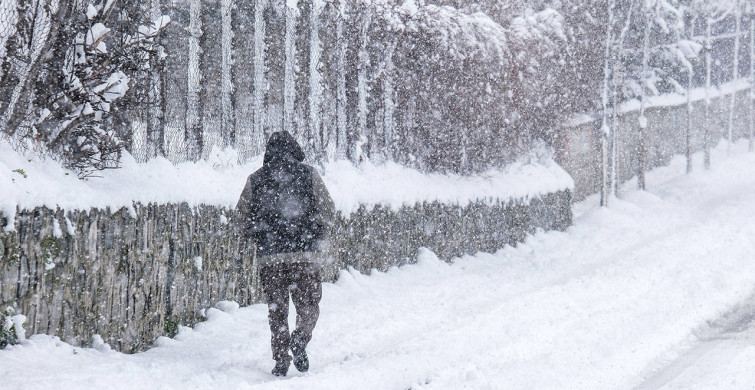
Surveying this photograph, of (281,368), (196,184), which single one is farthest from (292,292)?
(196,184)

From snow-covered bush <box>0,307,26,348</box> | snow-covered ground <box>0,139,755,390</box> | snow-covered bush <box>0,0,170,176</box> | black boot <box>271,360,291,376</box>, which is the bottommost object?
snow-covered ground <box>0,139,755,390</box>

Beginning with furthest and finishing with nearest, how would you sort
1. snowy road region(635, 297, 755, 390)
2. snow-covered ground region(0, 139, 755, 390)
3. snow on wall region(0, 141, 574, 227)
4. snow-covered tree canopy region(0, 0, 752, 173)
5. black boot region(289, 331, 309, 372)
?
1. snow-covered tree canopy region(0, 0, 752, 173)
2. black boot region(289, 331, 309, 372)
3. snowy road region(635, 297, 755, 390)
4. snow-covered ground region(0, 139, 755, 390)
5. snow on wall region(0, 141, 574, 227)

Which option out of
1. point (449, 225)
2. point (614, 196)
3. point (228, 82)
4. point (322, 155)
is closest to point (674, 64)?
point (614, 196)

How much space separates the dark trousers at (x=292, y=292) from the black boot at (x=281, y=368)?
16 centimetres

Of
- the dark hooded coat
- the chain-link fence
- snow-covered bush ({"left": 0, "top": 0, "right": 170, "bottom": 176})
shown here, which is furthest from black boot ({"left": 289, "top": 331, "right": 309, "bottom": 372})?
the chain-link fence

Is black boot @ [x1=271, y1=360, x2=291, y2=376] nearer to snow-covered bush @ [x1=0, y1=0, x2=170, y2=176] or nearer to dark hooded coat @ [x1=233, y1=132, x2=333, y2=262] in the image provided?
dark hooded coat @ [x1=233, y1=132, x2=333, y2=262]

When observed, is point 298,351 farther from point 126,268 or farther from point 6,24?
point 6,24

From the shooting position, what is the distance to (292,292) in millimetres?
6121

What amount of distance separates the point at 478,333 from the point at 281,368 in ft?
7.55

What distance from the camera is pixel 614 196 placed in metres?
22.2

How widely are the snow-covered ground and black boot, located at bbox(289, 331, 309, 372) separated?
0.09 m

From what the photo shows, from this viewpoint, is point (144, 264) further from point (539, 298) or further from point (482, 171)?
point (482, 171)

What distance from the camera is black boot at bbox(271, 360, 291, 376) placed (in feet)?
→ 19.7

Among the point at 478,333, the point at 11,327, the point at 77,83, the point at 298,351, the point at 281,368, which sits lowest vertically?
the point at 478,333
